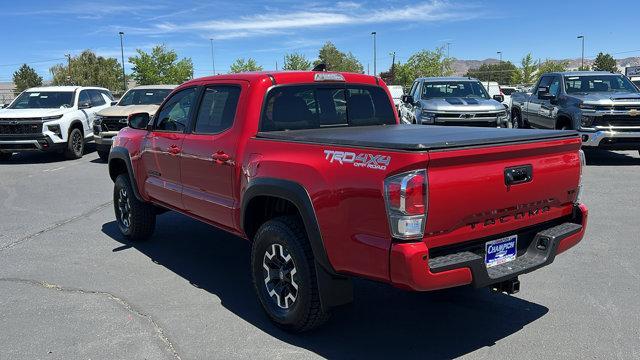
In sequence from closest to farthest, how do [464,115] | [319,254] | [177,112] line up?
[319,254] → [177,112] → [464,115]

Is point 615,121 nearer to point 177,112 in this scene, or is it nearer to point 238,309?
point 177,112

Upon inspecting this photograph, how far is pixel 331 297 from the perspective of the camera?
139 inches

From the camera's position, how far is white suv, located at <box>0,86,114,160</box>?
13.3 meters

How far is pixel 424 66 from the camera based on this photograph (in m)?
64.5

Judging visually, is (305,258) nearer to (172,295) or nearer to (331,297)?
(331,297)

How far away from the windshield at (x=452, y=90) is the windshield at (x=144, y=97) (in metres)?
6.92

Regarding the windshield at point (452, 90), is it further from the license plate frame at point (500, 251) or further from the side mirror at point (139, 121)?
the license plate frame at point (500, 251)

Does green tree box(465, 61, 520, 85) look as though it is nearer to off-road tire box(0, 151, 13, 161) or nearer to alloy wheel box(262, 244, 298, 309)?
off-road tire box(0, 151, 13, 161)

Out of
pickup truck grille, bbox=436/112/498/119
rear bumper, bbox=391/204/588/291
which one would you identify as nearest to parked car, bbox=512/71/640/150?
pickup truck grille, bbox=436/112/498/119

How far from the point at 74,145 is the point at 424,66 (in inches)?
2178

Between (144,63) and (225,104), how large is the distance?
57.9 meters

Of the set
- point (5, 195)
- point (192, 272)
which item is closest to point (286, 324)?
point (192, 272)

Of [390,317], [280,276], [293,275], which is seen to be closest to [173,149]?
[280,276]

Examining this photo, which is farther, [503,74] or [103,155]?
[503,74]
